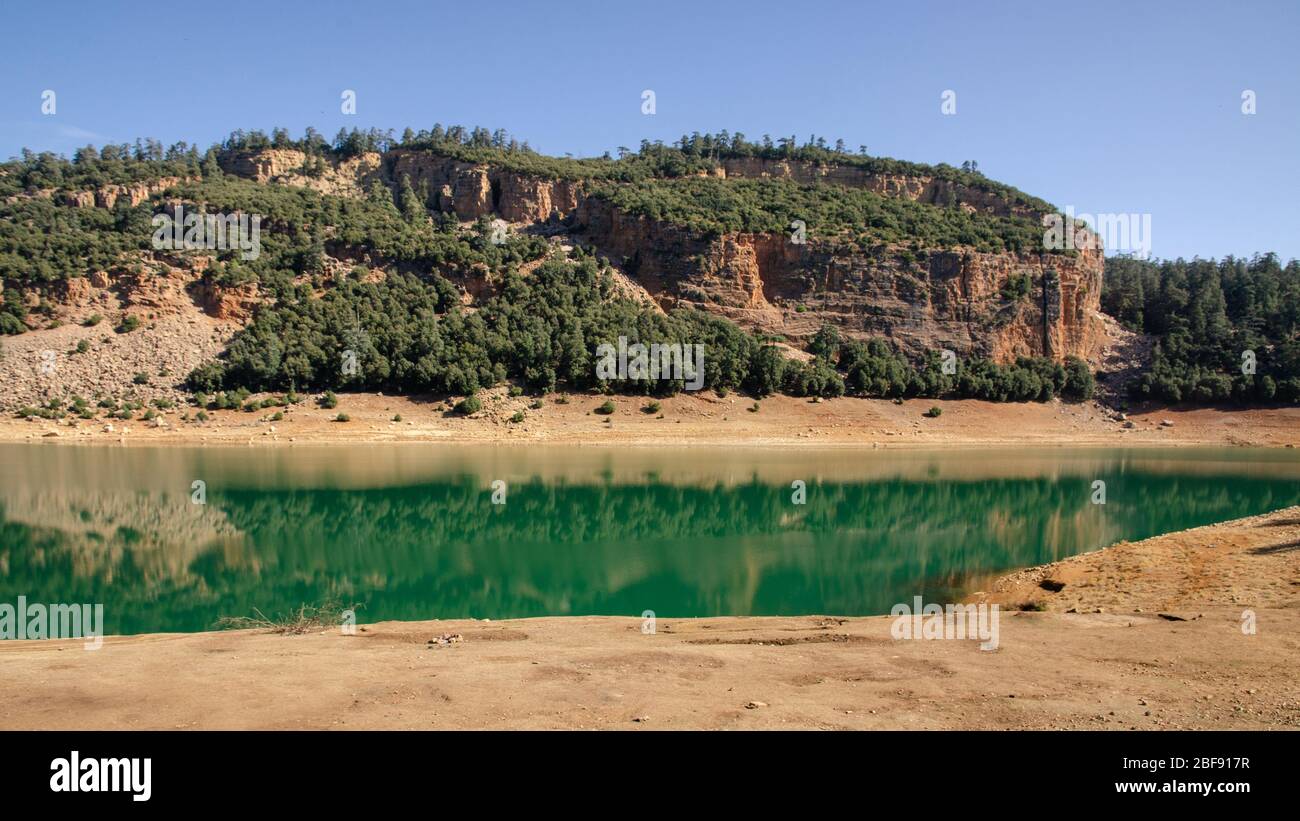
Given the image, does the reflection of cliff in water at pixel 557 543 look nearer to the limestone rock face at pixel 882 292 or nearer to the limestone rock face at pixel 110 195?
the limestone rock face at pixel 882 292

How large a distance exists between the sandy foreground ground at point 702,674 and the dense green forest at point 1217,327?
60367 millimetres

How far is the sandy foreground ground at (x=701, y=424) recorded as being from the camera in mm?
48625

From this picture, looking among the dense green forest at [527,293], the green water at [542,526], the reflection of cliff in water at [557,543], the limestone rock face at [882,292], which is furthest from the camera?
the limestone rock face at [882,292]

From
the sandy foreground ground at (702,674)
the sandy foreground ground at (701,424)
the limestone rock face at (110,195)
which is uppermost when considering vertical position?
the limestone rock face at (110,195)

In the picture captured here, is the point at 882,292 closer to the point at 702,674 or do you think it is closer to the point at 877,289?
the point at 877,289

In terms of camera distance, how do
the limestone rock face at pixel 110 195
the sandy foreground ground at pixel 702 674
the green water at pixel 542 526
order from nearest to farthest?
the sandy foreground ground at pixel 702 674 < the green water at pixel 542 526 < the limestone rock face at pixel 110 195

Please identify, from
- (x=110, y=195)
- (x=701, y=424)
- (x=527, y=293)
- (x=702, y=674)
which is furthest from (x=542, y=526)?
(x=110, y=195)

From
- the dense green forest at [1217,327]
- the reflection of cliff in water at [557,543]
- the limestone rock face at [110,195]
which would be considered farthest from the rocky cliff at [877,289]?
the limestone rock face at [110,195]

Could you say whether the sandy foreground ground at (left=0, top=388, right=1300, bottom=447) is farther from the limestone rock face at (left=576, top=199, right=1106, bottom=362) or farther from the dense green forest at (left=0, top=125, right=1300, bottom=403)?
the limestone rock face at (left=576, top=199, right=1106, bottom=362)

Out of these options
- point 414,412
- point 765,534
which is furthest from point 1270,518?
point 414,412

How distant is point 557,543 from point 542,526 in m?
2.63

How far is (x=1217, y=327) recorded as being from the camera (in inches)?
2773

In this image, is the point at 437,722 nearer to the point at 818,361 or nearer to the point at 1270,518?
the point at 1270,518
